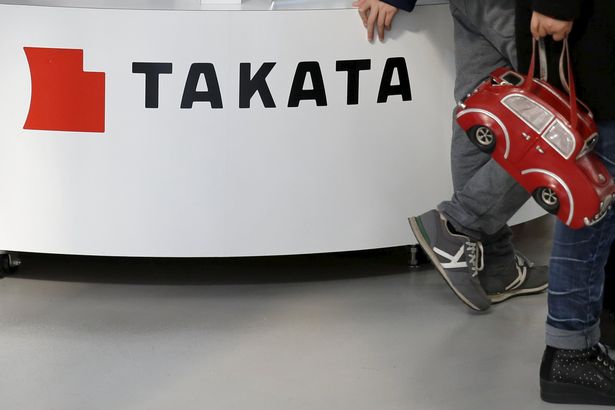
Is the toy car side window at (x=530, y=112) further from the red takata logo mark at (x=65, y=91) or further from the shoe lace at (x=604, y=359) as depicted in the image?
the red takata logo mark at (x=65, y=91)

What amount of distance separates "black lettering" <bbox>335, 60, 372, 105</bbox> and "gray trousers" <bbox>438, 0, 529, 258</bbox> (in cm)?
24

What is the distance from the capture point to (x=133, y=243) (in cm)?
272

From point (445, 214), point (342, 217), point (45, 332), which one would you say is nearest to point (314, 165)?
point (342, 217)

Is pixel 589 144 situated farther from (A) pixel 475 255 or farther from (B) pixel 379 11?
(B) pixel 379 11

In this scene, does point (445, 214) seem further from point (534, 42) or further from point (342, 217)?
point (534, 42)

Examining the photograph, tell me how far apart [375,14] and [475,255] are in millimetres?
581

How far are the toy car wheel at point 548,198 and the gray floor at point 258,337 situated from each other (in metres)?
0.37

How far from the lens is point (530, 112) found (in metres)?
1.96

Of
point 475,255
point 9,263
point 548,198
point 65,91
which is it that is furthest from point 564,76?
point 9,263

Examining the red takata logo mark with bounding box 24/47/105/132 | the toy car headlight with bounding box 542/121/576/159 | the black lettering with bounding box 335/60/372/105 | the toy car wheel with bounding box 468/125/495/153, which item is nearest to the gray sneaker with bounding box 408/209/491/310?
the black lettering with bounding box 335/60/372/105

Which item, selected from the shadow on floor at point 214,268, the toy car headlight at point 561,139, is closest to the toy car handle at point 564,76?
the toy car headlight at point 561,139

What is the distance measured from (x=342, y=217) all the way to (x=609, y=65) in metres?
0.99

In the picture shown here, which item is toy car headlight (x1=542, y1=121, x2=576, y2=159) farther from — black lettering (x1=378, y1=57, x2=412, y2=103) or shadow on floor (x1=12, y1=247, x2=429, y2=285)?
shadow on floor (x1=12, y1=247, x2=429, y2=285)

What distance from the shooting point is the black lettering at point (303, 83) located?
8.79ft
